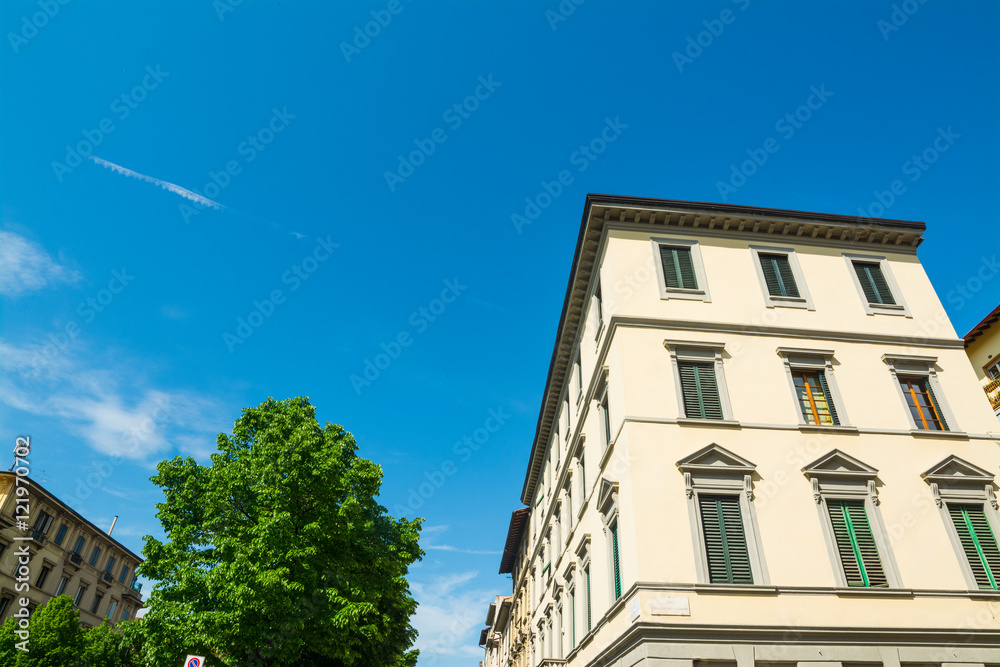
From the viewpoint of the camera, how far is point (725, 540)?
14273mm

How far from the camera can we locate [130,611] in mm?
56562

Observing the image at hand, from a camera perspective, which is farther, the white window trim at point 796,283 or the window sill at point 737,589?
the white window trim at point 796,283

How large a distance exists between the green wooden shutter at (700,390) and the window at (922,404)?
6.23 metres

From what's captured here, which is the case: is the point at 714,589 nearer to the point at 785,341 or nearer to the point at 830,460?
the point at 830,460

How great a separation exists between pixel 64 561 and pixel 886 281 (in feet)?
194

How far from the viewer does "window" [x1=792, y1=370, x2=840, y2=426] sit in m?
16.8

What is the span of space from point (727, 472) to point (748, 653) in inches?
169

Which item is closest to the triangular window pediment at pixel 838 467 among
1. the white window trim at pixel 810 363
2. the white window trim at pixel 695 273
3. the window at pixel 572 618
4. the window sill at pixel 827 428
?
the window sill at pixel 827 428

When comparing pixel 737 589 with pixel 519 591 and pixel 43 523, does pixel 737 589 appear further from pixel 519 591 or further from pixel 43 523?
pixel 43 523

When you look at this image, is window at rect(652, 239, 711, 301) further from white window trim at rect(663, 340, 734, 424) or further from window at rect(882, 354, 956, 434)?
window at rect(882, 354, 956, 434)

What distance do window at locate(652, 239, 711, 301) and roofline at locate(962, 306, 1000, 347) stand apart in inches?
720

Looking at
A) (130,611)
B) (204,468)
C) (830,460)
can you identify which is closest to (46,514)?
(130,611)

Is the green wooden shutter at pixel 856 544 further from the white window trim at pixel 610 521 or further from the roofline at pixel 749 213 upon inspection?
the roofline at pixel 749 213

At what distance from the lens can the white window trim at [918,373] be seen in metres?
17.1
